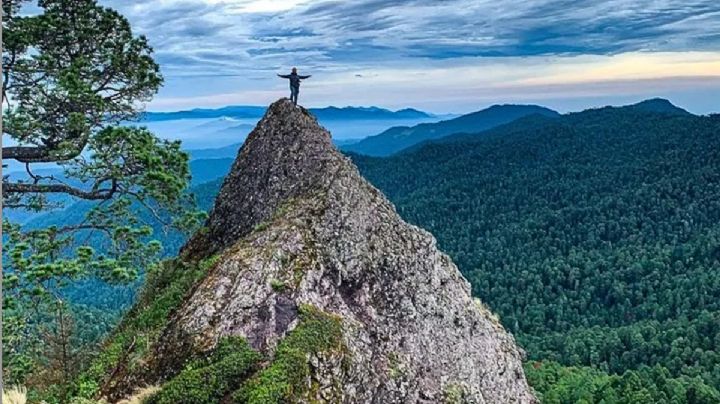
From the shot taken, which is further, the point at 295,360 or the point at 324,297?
the point at 324,297

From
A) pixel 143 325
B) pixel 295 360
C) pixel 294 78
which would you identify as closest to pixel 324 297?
pixel 295 360

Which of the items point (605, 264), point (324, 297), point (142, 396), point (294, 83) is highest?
point (294, 83)

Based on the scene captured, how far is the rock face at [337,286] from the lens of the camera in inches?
416

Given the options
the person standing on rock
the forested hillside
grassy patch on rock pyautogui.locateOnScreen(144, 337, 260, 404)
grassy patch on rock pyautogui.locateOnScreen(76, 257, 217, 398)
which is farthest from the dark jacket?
the forested hillside

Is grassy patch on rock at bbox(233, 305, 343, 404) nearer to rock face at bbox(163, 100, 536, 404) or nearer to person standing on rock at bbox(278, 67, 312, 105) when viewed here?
rock face at bbox(163, 100, 536, 404)

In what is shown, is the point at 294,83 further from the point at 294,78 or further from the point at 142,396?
the point at 142,396

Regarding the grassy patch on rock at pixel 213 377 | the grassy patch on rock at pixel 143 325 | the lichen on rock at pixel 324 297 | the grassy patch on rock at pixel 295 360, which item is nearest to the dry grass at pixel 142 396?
the grassy patch on rock at pixel 213 377

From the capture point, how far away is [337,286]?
40.4 feet

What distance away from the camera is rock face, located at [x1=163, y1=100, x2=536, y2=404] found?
416 inches

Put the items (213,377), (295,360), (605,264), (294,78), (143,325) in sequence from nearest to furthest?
1. (213,377)
2. (295,360)
3. (143,325)
4. (294,78)
5. (605,264)

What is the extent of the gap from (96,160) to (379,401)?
8845mm

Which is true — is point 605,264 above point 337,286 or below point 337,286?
below

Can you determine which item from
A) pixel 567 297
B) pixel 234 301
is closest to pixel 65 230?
pixel 234 301

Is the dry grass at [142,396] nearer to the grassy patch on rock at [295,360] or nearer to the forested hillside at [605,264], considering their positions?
the grassy patch on rock at [295,360]
